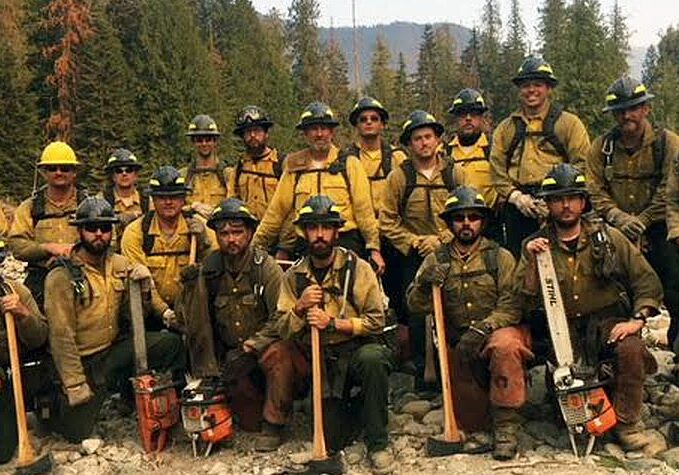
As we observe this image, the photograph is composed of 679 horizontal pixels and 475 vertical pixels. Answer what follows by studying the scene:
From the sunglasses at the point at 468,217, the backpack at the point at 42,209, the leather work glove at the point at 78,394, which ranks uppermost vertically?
the backpack at the point at 42,209

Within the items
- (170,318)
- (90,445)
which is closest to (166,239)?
(170,318)

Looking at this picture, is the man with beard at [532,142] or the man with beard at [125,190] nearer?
the man with beard at [532,142]

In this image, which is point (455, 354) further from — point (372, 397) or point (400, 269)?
point (400, 269)

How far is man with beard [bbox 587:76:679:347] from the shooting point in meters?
8.26

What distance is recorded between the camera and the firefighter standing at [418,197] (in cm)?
908

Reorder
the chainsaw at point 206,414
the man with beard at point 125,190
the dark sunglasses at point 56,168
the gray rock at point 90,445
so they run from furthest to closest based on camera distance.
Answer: the man with beard at point 125,190 → the dark sunglasses at point 56,168 → the gray rock at point 90,445 → the chainsaw at point 206,414

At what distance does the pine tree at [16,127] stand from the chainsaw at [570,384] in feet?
113

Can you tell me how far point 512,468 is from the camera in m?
7.06

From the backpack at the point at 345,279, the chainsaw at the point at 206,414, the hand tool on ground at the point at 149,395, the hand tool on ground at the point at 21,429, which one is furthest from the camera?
the hand tool on ground at the point at 149,395

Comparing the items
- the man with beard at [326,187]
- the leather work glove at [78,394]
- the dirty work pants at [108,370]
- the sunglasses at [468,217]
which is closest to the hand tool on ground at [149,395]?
the dirty work pants at [108,370]

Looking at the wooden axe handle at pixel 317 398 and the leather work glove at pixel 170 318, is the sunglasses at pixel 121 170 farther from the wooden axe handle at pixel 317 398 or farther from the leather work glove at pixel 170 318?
the wooden axe handle at pixel 317 398

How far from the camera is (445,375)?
7570 millimetres

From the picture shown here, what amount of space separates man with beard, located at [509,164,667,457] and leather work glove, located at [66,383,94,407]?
13.5 ft

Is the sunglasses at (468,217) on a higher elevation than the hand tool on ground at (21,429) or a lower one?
higher
